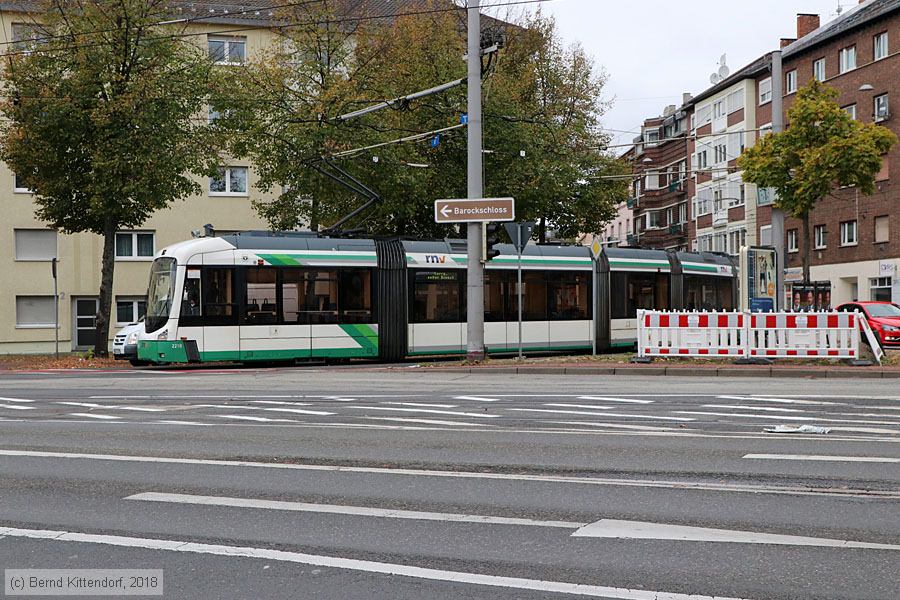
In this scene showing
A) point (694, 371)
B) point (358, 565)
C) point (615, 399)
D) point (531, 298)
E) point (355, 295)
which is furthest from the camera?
point (531, 298)

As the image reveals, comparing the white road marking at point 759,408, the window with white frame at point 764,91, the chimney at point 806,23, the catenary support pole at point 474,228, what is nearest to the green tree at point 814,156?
the catenary support pole at point 474,228

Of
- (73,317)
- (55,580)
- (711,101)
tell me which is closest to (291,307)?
(55,580)

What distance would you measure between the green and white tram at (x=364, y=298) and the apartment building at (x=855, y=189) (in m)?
20.3

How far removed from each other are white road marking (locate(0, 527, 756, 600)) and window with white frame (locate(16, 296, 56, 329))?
4288 centimetres

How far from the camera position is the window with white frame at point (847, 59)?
52750 millimetres

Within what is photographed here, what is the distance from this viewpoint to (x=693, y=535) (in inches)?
233

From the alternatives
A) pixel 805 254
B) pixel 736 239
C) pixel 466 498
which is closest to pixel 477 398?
pixel 466 498

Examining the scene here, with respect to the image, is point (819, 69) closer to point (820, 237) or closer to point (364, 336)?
point (820, 237)

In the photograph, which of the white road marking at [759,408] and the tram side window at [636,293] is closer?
the white road marking at [759,408]

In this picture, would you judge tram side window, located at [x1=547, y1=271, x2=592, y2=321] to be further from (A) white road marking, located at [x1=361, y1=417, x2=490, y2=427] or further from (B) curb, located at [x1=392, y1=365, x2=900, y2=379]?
(A) white road marking, located at [x1=361, y1=417, x2=490, y2=427]

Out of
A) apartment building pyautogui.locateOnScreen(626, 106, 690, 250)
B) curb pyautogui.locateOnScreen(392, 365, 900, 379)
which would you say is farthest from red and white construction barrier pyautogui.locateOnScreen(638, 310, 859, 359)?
apartment building pyautogui.locateOnScreen(626, 106, 690, 250)

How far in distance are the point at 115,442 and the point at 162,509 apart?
3.89m

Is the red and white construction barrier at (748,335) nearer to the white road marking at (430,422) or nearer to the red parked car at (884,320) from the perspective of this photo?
the white road marking at (430,422)

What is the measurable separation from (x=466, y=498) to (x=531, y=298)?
70.3ft
